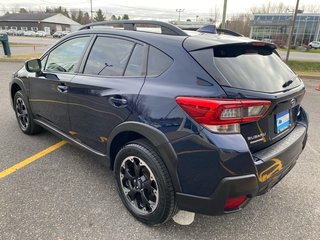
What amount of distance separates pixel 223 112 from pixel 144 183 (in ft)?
3.25

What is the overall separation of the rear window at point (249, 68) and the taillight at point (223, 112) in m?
0.16

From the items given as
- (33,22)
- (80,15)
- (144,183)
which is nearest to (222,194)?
(144,183)

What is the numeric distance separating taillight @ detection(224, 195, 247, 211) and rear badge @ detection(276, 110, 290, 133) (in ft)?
2.21

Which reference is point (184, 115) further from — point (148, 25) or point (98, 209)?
point (98, 209)

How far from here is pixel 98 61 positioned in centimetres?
275

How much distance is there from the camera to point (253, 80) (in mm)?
2061

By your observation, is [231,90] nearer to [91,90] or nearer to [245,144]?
[245,144]

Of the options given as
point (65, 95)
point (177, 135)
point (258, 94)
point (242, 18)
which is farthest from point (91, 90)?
point (242, 18)

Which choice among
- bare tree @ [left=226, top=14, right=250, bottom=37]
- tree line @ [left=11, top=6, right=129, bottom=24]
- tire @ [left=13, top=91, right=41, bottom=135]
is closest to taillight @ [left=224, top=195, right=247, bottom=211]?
tire @ [left=13, top=91, right=41, bottom=135]

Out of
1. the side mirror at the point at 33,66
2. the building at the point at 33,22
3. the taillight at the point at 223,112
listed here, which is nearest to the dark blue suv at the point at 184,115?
the taillight at the point at 223,112

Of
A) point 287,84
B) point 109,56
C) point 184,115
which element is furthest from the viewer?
point 109,56

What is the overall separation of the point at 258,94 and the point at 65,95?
214 centimetres

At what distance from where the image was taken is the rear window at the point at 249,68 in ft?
6.42

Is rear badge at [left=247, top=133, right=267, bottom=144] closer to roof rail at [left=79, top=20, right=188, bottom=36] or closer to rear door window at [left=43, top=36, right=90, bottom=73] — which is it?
roof rail at [left=79, top=20, right=188, bottom=36]
